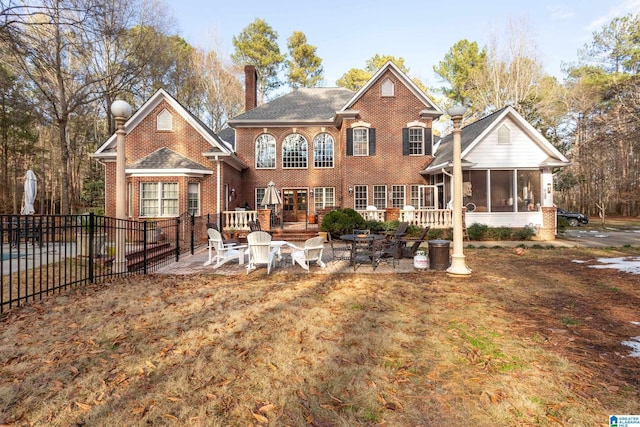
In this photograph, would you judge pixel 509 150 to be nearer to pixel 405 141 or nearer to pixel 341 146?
pixel 405 141

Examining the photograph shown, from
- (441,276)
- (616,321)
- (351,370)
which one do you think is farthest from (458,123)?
(351,370)

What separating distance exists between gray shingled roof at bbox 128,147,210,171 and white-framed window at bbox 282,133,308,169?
18.4 ft

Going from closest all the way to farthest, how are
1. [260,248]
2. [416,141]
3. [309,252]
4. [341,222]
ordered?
[260,248] < [309,252] < [341,222] < [416,141]

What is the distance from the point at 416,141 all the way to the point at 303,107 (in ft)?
26.5

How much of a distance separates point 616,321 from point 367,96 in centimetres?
1617

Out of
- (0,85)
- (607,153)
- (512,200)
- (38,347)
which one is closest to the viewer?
(38,347)

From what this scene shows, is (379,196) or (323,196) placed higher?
(323,196)

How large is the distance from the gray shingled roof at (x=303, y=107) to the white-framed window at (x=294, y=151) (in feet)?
3.98

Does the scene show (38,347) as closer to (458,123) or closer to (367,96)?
(458,123)

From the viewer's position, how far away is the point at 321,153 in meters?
19.9

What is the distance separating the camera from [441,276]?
7.60m

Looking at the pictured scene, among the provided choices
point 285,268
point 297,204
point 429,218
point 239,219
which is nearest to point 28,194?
point 239,219

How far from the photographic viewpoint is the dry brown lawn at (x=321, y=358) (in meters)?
2.54

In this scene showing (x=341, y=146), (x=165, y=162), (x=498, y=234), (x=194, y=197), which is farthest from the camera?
(x=341, y=146)
